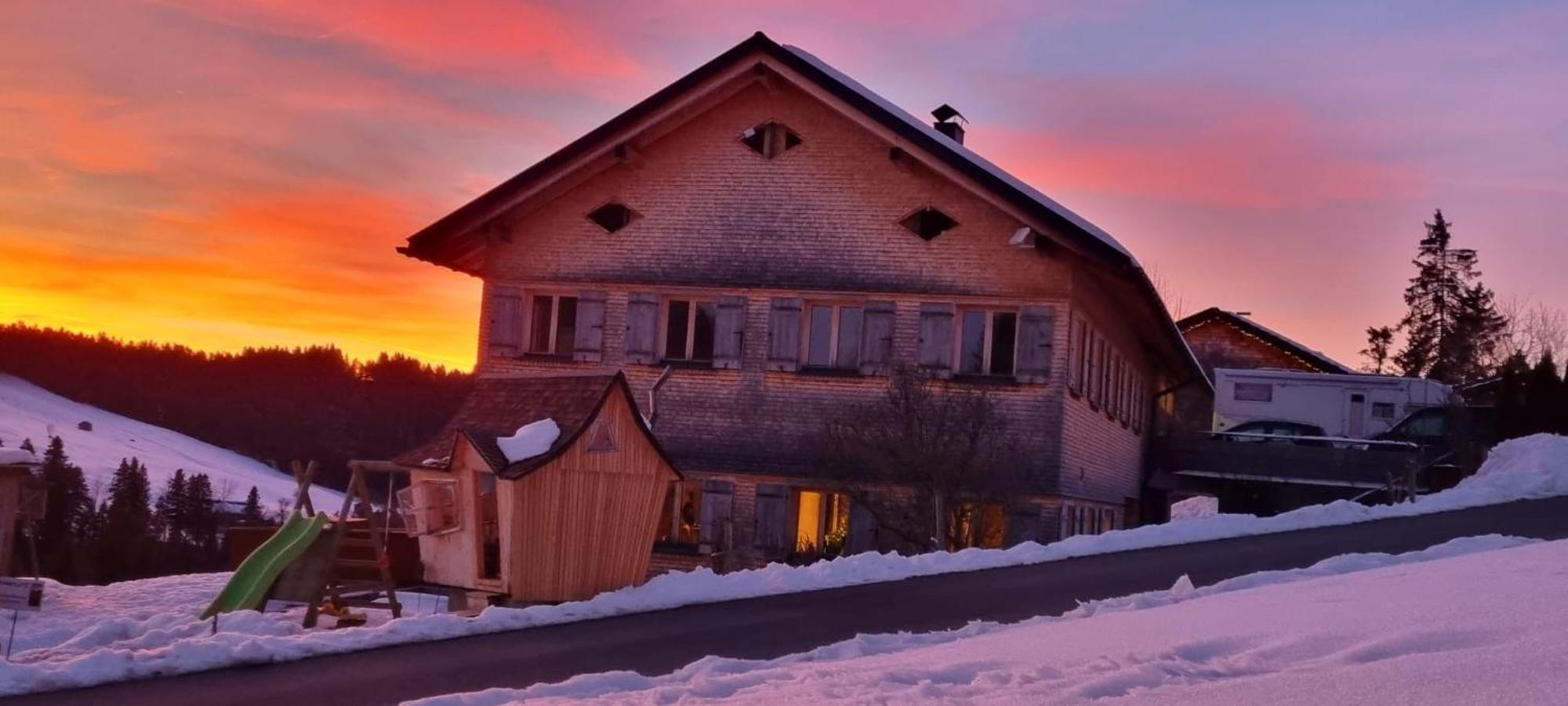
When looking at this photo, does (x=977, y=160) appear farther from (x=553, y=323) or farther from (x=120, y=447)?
(x=120, y=447)

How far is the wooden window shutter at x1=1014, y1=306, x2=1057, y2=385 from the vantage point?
26359 mm

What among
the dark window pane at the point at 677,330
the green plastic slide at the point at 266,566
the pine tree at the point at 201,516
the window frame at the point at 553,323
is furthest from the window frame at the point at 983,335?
the pine tree at the point at 201,516

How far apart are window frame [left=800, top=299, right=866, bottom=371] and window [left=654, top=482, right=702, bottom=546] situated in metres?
2.76

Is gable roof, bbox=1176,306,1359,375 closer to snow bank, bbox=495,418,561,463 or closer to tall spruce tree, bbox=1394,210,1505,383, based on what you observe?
tall spruce tree, bbox=1394,210,1505,383

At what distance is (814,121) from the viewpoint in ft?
92.5

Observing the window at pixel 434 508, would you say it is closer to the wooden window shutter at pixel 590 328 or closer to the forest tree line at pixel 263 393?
the wooden window shutter at pixel 590 328

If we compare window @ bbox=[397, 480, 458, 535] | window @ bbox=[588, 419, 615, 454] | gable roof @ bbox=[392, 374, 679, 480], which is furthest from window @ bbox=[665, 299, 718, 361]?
window @ bbox=[588, 419, 615, 454]

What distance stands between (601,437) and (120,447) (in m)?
94.9

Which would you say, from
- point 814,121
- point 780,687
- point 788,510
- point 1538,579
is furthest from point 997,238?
point 780,687

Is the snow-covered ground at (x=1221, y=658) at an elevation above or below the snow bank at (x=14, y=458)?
below

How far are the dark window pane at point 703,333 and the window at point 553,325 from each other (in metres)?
2.18

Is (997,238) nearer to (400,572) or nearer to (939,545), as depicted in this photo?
(939,545)

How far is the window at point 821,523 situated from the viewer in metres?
26.6

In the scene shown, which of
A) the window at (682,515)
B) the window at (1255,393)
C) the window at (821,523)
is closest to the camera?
the window at (821,523)
